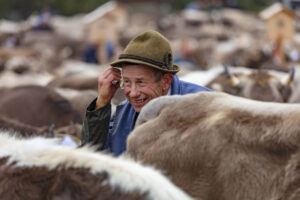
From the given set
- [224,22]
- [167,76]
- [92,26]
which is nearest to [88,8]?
[224,22]

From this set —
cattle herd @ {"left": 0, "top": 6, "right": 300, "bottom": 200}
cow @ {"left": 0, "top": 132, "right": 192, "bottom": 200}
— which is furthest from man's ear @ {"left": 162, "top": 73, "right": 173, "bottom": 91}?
cow @ {"left": 0, "top": 132, "right": 192, "bottom": 200}

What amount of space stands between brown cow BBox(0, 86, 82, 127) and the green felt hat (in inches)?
196

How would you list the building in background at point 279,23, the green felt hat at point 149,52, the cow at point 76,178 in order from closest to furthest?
the cow at point 76,178 < the green felt hat at point 149,52 < the building in background at point 279,23

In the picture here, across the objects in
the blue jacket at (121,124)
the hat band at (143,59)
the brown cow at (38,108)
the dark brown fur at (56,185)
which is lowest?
the brown cow at (38,108)

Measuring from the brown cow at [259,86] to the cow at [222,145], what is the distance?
5.84m

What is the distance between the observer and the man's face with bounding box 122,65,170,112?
3.48 meters

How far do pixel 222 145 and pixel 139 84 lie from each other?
1192 mm

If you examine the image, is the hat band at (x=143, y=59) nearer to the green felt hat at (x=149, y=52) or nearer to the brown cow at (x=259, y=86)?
the green felt hat at (x=149, y=52)

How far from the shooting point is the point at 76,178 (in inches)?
84.2

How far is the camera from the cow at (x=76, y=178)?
6.86ft

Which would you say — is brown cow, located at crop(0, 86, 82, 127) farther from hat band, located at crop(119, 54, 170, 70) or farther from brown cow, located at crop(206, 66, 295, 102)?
hat band, located at crop(119, 54, 170, 70)

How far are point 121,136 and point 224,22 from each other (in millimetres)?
33533

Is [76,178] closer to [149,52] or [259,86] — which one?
[149,52]

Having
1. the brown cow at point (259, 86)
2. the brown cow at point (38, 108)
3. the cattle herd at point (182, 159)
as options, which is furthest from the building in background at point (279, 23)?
the cattle herd at point (182, 159)
